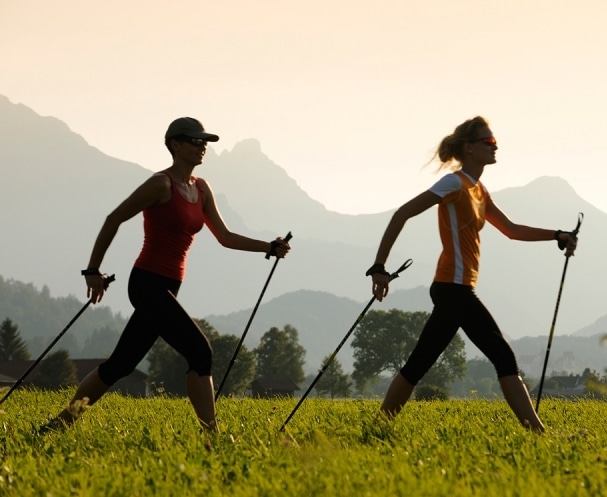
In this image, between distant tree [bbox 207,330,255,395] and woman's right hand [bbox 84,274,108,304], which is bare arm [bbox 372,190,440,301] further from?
distant tree [bbox 207,330,255,395]

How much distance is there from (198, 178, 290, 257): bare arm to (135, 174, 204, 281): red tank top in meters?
0.48

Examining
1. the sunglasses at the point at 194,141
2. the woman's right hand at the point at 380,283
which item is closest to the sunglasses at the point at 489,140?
the woman's right hand at the point at 380,283

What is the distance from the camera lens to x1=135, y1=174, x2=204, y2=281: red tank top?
7.16 meters

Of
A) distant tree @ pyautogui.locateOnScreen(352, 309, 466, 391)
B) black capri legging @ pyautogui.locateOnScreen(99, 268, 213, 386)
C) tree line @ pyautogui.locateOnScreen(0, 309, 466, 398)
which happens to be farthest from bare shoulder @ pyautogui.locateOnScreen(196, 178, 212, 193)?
distant tree @ pyautogui.locateOnScreen(352, 309, 466, 391)

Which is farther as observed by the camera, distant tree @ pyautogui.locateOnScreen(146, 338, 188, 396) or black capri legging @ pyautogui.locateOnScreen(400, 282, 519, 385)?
distant tree @ pyautogui.locateOnScreen(146, 338, 188, 396)

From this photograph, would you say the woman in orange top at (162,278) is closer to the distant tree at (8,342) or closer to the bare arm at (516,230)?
the bare arm at (516,230)

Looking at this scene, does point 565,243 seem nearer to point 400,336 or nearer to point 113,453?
point 113,453

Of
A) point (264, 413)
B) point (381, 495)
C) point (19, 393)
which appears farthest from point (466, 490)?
point (19, 393)

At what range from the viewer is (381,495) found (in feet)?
13.5

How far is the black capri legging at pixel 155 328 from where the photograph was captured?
7.09 metres

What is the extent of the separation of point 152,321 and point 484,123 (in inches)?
141

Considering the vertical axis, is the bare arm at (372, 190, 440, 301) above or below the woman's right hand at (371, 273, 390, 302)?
above

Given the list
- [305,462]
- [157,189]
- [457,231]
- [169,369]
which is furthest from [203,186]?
[169,369]

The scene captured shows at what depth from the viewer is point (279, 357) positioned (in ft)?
351
